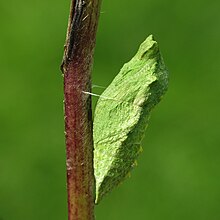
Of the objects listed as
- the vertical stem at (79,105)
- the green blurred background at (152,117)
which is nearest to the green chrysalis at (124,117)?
the vertical stem at (79,105)

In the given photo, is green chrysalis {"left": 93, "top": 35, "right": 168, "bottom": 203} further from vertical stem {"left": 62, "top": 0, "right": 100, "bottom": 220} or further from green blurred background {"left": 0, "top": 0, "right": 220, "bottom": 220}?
green blurred background {"left": 0, "top": 0, "right": 220, "bottom": 220}

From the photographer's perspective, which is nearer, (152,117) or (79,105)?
(79,105)

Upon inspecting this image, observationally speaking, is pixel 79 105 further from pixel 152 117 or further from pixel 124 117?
pixel 152 117

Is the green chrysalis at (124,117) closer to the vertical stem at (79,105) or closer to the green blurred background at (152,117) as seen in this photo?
the vertical stem at (79,105)

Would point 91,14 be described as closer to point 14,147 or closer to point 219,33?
point 14,147

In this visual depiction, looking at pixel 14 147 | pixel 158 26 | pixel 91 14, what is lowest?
pixel 14 147

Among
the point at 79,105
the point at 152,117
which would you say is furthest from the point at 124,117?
the point at 152,117

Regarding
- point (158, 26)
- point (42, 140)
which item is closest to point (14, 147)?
point (42, 140)
